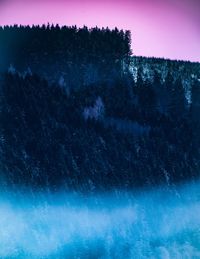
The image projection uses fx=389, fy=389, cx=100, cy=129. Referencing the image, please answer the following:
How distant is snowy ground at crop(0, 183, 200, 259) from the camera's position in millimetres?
13031

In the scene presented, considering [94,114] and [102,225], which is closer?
[102,225]

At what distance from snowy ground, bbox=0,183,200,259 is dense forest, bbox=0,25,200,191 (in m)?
0.66

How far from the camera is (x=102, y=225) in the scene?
49.0ft

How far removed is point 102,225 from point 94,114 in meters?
5.75

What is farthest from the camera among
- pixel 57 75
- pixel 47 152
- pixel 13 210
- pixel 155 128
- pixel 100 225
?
pixel 57 75

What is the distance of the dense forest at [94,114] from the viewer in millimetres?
16000

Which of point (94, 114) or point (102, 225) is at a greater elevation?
point (94, 114)

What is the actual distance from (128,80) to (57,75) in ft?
12.2

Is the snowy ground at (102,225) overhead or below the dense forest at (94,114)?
below

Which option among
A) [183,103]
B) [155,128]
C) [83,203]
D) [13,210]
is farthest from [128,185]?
[183,103]

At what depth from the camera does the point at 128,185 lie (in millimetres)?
16531

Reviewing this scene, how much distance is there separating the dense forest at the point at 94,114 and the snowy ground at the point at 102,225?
66 centimetres

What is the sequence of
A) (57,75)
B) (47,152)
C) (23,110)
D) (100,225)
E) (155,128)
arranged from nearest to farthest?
(100,225) → (47,152) → (23,110) → (155,128) → (57,75)

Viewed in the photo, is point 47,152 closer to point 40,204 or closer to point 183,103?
point 40,204
